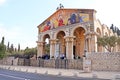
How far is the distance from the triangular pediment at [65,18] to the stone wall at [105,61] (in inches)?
371

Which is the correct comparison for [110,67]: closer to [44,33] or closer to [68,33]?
[68,33]

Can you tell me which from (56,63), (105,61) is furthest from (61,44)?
(105,61)

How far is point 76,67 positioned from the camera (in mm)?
28641

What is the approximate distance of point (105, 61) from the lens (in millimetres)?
25094

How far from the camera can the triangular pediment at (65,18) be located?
34250 millimetres

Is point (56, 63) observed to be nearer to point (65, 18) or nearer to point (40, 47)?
point (65, 18)

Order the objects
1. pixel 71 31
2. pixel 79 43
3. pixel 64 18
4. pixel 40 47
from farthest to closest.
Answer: pixel 40 47 < pixel 79 43 < pixel 64 18 < pixel 71 31

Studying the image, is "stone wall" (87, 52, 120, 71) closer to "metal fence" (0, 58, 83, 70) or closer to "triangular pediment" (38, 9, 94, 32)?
"metal fence" (0, 58, 83, 70)

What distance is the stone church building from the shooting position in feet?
111

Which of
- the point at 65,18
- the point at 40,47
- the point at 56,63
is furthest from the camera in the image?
the point at 40,47

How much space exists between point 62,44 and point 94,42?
1104cm

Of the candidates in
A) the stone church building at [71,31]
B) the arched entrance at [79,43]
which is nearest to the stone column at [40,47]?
the stone church building at [71,31]

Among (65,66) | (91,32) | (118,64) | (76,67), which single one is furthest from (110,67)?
(91,32)

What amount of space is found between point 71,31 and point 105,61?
12031mm
